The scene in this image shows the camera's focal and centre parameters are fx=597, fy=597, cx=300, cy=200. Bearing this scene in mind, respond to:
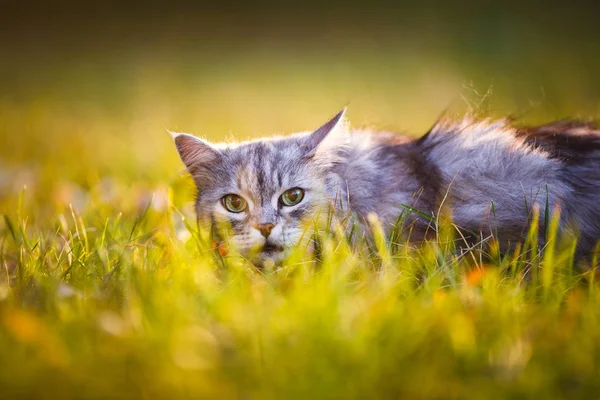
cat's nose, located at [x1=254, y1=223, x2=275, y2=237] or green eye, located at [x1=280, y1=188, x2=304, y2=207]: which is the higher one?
green eye, located at [x1=280, y1=188, x2=304, y2=207]

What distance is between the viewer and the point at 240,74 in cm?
945

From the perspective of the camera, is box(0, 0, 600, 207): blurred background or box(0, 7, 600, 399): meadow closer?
box(0, 7, 600, 399): meadow

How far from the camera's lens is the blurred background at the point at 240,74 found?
16.4ft

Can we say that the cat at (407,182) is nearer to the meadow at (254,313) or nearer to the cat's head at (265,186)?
the cat's head at (265,186)

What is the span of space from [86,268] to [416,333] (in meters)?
1.27

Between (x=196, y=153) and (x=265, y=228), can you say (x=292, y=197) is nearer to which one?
(x=265, y=228)

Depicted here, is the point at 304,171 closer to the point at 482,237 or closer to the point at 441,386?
the point at 482,237

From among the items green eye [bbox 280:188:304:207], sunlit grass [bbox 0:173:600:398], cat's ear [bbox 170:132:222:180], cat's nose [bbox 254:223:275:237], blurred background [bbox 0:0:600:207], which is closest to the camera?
sunlit grass [bbox 0:173:600:398]

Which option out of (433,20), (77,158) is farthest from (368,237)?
(433,20)

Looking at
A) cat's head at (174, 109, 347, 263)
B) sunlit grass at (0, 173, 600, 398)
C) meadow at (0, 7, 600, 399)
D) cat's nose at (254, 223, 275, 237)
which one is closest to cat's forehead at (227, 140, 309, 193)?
cat's head at (174, 109, 347, 263)

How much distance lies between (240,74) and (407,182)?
7359 millimetres

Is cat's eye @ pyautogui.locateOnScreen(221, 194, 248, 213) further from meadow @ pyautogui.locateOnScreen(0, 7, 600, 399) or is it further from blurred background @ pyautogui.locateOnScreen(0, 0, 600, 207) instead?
blurred background @ pyautogui.locateOnScreen(0, 0, 600, 207)

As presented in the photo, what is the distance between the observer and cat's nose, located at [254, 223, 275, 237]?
2303 mm

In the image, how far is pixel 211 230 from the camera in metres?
2.40
